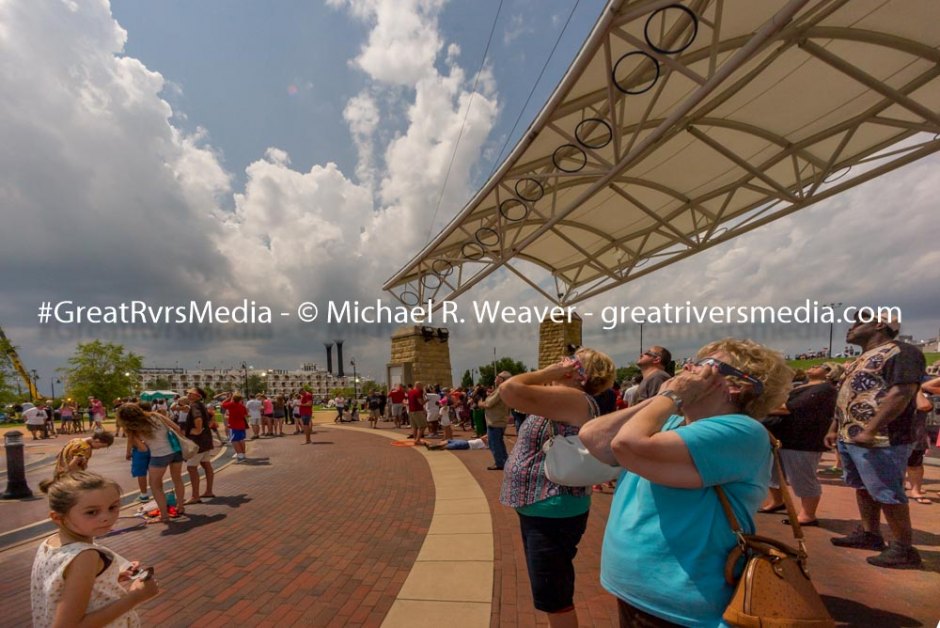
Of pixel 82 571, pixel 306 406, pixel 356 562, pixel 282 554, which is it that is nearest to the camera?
pixel 82 571

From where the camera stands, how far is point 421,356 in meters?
18.3

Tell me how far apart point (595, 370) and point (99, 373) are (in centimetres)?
4902

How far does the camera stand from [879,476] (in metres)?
3.27

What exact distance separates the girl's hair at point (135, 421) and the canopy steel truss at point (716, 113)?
8.19 metres

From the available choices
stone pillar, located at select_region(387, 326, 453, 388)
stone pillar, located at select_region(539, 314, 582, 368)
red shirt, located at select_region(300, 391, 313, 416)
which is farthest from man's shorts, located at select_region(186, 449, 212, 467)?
stone pillar, located at select_region(539, 314, 582, 368)

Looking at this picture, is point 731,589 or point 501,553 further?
point 501,553

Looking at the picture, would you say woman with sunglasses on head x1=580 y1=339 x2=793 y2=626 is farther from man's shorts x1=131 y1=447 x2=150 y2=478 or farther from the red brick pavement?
man's shorts x1=131 y1=447 x2=150 y2=478

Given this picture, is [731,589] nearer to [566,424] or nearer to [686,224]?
[566,424]

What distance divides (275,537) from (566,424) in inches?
160

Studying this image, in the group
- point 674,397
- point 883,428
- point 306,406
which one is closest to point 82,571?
point 674,397

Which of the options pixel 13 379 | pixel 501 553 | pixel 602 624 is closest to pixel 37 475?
pixel 501 553

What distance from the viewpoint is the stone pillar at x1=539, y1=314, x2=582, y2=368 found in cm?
1856

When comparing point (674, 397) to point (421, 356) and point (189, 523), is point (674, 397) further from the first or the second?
point (421, 356)

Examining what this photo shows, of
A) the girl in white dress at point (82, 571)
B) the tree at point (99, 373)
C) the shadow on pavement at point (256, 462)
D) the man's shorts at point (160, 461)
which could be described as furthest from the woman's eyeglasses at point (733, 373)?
the tree at point (99, 373)
